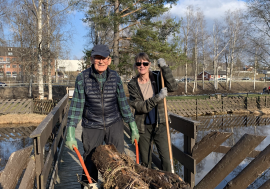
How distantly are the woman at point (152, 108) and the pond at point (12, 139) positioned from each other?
5138 mm

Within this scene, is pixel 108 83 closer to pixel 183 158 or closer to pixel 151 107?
pixel 151 107

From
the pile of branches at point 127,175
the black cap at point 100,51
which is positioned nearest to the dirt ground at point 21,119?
the black cap at point 100,51

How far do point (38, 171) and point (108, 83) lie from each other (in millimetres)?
1180

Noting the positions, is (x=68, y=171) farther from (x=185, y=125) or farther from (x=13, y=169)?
(x=13, y=169)

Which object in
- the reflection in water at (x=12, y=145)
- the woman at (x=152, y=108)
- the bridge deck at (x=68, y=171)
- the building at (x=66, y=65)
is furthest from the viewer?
the building at (x=66, y=65)

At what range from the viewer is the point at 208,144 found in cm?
277

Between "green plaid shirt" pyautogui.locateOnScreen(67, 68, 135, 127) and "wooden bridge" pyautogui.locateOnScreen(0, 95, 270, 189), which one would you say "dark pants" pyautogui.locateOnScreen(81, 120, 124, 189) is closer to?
"green plaid shirt" pyautogui.locateOnScreen(67, 68, 135, 127)

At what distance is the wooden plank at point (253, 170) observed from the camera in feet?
6.84

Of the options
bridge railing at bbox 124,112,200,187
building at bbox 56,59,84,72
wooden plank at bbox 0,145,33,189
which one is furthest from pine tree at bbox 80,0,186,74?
wooden plank at bbox 0,145,33,189

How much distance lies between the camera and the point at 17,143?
9.12m

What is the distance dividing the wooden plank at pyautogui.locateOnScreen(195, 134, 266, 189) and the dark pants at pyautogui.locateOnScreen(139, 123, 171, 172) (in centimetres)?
54

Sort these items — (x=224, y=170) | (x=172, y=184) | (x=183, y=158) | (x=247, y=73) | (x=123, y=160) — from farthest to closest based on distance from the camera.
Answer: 1. (x=247, y=73)
2. (x=183, y=158)
3. (x=224, y=170)
4. (x=123, y=160)
5. (x=172, y=184)

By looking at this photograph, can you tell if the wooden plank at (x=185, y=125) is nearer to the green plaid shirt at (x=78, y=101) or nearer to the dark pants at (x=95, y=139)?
the dark pants at (x=95, y=139)

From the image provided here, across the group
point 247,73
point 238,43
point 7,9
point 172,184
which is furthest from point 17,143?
point 247,73
